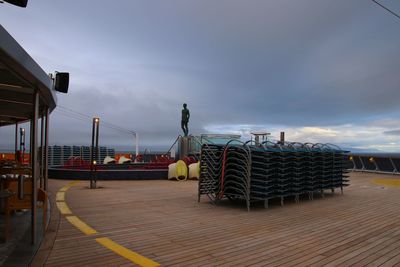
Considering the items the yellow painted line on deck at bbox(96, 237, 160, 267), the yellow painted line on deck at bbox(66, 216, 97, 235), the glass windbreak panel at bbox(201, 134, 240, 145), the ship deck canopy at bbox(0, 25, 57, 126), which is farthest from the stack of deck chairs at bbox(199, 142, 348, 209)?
the glass windbreak panel at bbox(201, 134, 240, 145)

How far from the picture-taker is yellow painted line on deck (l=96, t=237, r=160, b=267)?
457cm

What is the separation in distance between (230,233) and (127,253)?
1.94 m

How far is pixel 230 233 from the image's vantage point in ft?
20.3

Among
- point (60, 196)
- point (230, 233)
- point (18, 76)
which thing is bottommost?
point (230, 233)

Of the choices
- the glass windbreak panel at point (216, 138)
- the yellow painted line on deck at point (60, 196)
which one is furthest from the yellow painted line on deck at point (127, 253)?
the glass windbreak panel at point (216, 138)

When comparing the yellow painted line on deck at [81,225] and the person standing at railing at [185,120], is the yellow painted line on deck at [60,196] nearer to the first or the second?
the yellow painted line on deck at [81,225]

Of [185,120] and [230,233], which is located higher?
[185,120]

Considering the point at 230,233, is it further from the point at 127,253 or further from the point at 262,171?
the point at 262,171

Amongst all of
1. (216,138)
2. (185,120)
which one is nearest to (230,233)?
(216,138)

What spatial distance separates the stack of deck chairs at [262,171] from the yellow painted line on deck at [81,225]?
3.55m

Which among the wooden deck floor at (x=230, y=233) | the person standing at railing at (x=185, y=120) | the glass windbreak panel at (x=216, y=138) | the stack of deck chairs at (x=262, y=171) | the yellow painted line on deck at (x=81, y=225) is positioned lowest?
the wooden deck floor at (x=230, y=233)

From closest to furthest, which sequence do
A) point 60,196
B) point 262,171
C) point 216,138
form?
point 262,171, point 60,196, point 216,138

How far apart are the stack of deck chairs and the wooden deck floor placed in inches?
15.5

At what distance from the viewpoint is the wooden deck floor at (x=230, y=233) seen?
187 inches
